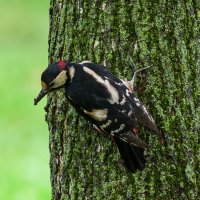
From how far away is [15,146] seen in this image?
9.31m

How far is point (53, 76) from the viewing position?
4.86 meters

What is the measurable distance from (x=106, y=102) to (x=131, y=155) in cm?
34

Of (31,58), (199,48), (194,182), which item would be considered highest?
(31,58)

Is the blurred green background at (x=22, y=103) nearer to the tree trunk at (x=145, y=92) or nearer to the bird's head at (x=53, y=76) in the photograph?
the tree trunk at (x=145, y=92)

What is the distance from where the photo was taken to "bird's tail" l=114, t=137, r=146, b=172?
16.0ft

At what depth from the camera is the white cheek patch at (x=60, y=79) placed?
488cm

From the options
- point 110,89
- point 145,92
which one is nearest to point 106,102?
point 110,89

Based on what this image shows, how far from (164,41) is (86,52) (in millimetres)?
475

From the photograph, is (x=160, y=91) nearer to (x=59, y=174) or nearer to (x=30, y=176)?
(x=59, y=174)

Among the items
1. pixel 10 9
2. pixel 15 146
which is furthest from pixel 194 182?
pixel 10 9

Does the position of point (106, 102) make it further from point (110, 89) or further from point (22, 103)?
point (22, 103)

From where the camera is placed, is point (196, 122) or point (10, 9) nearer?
point (196, 122)

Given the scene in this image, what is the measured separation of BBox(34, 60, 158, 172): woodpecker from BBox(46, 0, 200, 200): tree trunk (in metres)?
0.10

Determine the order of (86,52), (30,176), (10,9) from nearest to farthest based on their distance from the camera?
(86,52)
(30,176)
(10,9)
